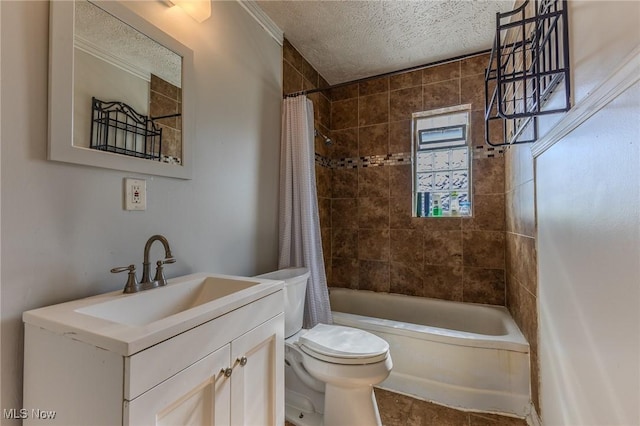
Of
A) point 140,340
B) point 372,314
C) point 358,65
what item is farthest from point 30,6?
point 372,314

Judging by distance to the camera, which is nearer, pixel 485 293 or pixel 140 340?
pixel 140 340

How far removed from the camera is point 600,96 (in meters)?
0.74

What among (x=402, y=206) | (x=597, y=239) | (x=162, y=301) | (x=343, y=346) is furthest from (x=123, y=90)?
(x=402, y=206)

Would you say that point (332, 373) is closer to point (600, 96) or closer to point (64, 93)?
point (600, 96)

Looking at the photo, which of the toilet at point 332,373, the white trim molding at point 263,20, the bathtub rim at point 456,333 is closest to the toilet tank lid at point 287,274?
the toilet at point 332,373

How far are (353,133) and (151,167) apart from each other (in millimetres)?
2015

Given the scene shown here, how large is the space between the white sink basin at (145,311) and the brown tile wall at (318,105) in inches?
61.2

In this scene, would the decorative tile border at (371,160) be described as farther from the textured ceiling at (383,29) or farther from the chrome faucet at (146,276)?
the chrome faucet at (146,276)

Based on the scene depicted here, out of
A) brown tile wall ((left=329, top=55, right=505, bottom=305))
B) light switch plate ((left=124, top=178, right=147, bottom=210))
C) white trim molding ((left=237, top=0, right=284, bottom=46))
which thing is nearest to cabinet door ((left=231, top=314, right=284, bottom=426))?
light switch plate ((left=124, top=178, right=147, bottom=210))

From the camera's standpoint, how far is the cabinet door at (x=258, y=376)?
897mm

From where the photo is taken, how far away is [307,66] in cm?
242

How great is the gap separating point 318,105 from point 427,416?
2.46 metres

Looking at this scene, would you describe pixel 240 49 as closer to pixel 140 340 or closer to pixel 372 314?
pixel 140 340
